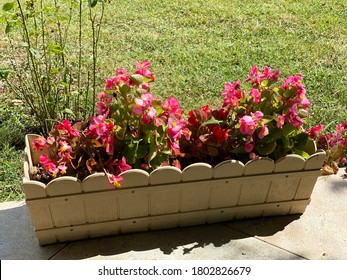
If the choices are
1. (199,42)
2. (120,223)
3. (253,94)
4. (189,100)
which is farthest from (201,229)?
(199,42)

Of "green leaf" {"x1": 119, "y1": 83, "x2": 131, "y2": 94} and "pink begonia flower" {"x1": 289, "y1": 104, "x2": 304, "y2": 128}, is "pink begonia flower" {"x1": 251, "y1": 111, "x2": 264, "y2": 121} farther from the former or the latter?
"green leaf" {"x1": 119, "y1": 83, "x2": 131, "y2": 94}

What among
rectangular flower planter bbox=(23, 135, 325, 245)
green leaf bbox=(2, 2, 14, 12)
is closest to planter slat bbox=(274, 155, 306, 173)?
rectangular flower planter bbox=(23, 135, 325, 245)

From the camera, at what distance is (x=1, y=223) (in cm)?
263

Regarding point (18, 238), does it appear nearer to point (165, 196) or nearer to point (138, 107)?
point (165, 196)

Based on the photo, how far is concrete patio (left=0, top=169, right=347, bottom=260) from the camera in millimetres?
2463

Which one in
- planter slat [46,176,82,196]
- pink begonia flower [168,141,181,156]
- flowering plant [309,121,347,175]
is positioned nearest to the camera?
planter slat [46,176,82,196]

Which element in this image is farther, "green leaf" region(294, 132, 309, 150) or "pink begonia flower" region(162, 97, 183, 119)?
"green leaf" region(294, 132, 309, 150)

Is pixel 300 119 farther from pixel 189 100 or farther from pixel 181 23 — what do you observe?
pixel 181 23

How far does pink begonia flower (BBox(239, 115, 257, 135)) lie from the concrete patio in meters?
0.64

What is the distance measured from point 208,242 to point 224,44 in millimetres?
2823

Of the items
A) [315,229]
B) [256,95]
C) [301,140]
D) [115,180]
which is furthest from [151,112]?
[315,229]

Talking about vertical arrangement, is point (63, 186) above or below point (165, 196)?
above

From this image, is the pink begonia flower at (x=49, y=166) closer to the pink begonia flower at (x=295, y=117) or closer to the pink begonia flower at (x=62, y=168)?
the pink begonia flower at (x=62, y=168)

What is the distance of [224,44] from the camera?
4.85m
